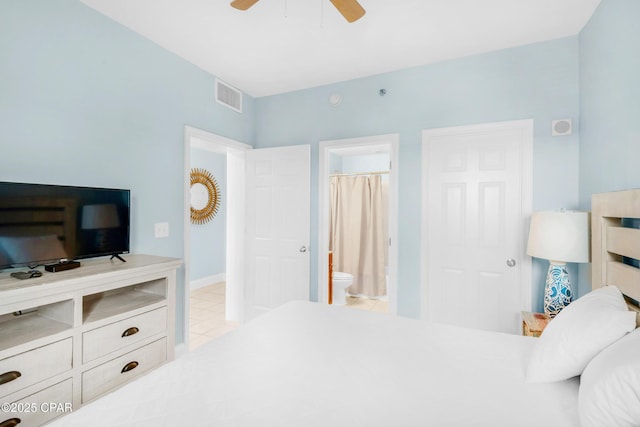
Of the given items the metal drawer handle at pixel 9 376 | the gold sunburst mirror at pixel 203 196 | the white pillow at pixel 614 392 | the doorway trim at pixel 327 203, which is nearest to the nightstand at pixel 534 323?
the doorway trim at pixel 327 203

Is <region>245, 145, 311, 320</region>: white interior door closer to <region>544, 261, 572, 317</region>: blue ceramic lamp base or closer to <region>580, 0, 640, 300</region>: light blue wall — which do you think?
<region>544, 261, 572, 317</region>: blue ceramic lamp base

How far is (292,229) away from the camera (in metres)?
3.31

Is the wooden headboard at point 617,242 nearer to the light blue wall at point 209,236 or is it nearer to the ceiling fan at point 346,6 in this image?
the ceiling fan at point 346,6

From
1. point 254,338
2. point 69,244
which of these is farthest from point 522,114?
point 69,244

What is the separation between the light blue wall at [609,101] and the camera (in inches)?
62.2

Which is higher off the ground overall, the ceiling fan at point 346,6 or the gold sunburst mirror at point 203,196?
the ceiling fan at point 346,6

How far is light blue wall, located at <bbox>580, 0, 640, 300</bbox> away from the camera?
62.2 inches

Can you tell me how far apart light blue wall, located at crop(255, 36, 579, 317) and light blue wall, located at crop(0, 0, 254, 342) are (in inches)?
41.4

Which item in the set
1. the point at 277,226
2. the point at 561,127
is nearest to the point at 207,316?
the point at 277,226

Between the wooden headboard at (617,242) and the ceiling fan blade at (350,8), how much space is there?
5.11 feet

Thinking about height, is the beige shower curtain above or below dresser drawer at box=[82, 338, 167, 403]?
above

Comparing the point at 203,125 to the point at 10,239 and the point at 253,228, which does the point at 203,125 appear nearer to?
the point at 253,228

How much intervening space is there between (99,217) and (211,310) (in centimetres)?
233

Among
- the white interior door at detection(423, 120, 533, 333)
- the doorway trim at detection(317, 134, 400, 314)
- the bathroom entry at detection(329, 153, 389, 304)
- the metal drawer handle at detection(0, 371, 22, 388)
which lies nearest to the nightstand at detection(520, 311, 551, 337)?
the white interior door at detection(423, 120, 533, 333)
